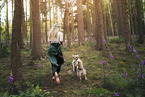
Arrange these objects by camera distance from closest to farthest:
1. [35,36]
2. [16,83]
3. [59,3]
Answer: [16,83], [35,36], [59,3]

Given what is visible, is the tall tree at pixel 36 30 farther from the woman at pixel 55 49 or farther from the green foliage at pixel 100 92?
the green foliage at pixel 100 92

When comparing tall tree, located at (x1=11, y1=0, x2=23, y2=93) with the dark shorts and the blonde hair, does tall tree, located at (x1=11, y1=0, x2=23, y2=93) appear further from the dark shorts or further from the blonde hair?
the blonde hair

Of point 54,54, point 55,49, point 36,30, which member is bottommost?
point 54,54

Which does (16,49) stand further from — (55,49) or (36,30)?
(36,30)

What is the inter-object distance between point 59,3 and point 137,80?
21971 millimetres

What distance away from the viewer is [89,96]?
3199 mm

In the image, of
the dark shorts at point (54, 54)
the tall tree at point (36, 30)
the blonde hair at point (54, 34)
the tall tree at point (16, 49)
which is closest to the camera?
the tall tree at point (16, 49)

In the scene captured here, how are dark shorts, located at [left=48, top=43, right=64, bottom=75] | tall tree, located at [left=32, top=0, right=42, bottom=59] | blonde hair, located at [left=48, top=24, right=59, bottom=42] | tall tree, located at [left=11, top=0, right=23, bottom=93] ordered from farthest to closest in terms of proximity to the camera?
tall tree, located at [left=32, top=0, right=42, bottom=59] < blonde hair, located at [left=48, top=24, right=59, bottom=42] < dark shorts, located at [left=48, top=43, right=64, bottom=75] < tall tree, located at [left=11, top=0, right=23, bottom=93]

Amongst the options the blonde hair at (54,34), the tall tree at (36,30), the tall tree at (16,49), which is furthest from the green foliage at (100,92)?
the tall tree at (36,30)

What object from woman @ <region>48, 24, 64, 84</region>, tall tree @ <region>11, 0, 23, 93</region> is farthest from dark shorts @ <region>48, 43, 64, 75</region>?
tall tree @ <region>11, 0, 23, 93</region>

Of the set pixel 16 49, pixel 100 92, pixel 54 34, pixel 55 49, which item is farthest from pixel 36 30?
pixel 100 92

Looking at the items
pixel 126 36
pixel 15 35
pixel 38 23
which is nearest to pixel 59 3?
pixel 38 23

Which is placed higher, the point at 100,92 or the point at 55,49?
the point at 55,49

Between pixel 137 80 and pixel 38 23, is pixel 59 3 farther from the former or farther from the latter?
pixel 137 80
